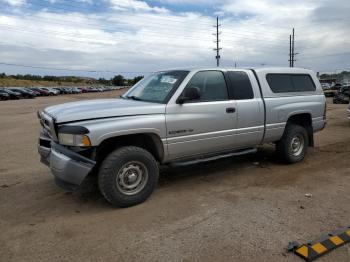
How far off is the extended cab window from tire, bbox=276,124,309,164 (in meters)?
1.70

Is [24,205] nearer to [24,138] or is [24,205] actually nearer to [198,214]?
[198,214]

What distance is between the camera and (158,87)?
5379 millimetres

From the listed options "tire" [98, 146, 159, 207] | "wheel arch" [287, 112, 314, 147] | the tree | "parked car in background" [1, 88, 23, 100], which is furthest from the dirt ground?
the tree

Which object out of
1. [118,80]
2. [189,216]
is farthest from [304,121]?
[118,80]

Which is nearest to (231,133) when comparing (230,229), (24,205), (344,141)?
(230,229)

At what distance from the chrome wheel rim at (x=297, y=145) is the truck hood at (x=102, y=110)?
308 cm

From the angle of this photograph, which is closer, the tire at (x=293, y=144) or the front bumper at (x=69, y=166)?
the front bumper at (x=69, y=166)

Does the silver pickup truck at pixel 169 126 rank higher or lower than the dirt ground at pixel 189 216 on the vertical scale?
higher

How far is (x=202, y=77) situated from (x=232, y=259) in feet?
9.60

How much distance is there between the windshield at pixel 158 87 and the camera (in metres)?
5.10

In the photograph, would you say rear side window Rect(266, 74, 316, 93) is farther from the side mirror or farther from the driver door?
the side mirror

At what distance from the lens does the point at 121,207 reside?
14.8 ft

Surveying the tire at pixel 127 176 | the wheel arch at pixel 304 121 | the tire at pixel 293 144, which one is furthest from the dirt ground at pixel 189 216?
the wheel arch at pixel 304 121

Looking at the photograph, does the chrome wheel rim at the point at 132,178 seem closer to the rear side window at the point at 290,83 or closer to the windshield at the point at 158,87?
the windshield at the point at 158,87
